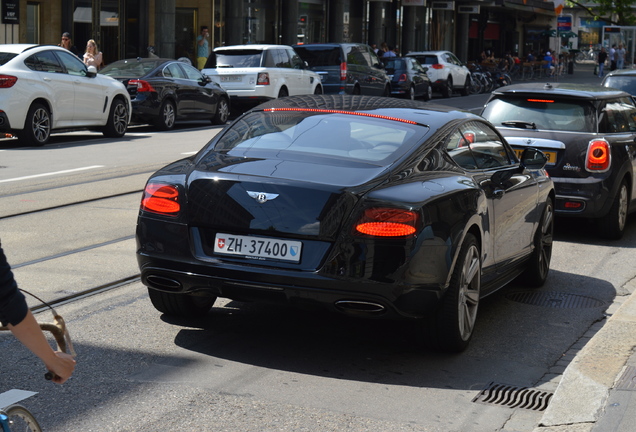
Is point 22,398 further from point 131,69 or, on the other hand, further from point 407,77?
point 407,77

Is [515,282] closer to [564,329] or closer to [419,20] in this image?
[564,329]

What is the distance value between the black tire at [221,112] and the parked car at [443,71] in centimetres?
1510

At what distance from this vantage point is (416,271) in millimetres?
5473

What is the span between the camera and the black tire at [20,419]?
2.88 meters

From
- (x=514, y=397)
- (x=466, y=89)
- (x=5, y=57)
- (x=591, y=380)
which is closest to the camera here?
(x=591, y=380)

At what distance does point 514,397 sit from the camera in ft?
17.4

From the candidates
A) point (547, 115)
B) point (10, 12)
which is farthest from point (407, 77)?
point (547, 115)

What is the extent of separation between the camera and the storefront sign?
90.3 ft

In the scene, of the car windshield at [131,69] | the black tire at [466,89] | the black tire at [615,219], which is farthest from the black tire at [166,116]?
the black tire at [466,89]

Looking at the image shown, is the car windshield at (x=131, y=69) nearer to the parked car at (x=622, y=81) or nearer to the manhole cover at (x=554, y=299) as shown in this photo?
the parked car at (x=622, y=81)

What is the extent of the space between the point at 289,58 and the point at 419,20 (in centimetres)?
3351

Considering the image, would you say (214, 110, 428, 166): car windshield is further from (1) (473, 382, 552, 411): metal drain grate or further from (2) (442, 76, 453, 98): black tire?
(2) (442, 76, 453, 98): black tire

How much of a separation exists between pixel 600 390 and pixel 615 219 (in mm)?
5480

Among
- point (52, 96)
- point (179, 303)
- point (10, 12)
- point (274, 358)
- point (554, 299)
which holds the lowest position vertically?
point (554, 299)
